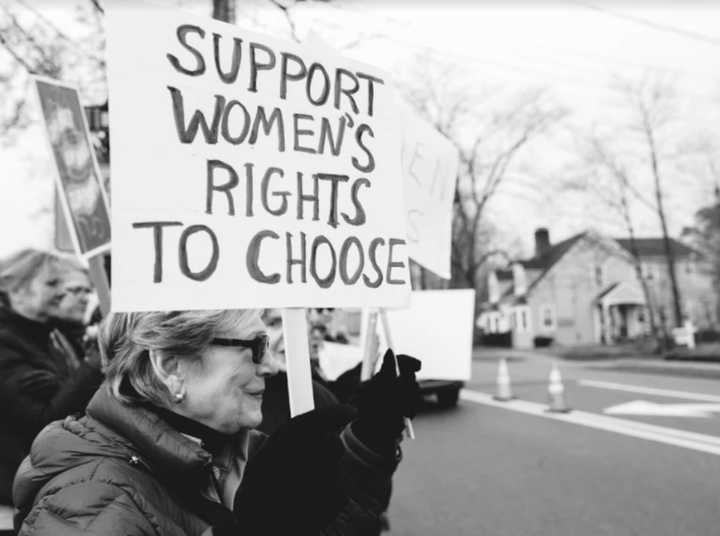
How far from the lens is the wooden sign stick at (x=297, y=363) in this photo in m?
1.75

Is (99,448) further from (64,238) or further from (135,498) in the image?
(64,238)

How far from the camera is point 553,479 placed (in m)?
5.91

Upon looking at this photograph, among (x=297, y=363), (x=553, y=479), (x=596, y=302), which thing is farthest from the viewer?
(x=596, y=302)

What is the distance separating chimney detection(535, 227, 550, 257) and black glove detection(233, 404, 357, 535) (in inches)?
2260

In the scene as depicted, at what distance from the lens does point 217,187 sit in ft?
5.27

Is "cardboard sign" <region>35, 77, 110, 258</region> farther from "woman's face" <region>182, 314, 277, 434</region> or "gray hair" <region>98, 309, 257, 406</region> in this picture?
"woman's face" <region>182, 314, 277, 434</region>

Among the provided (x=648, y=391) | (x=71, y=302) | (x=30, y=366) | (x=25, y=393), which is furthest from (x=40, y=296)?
(x=648, y=391)

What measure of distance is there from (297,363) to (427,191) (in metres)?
1.22

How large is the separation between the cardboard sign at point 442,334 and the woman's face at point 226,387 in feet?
5.32

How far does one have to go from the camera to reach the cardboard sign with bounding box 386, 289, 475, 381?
3.20 metres

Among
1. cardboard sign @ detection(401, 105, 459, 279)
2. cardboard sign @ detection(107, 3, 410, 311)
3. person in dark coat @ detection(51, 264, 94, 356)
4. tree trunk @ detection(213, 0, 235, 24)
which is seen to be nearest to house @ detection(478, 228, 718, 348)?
tree trunk @ detection(213, 0, 235, 24)

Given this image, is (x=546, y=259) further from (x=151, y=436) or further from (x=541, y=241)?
(x=151, y=436)

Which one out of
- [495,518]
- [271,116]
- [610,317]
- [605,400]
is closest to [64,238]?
[271,116]

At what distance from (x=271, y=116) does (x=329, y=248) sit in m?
0.40
